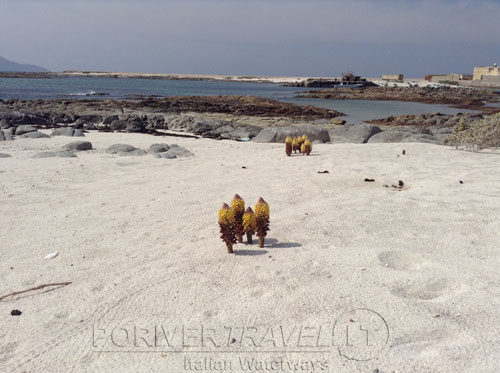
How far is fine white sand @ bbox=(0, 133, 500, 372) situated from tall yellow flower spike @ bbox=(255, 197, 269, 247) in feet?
0.53

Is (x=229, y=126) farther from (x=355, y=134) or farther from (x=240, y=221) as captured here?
(x=240, y=221)

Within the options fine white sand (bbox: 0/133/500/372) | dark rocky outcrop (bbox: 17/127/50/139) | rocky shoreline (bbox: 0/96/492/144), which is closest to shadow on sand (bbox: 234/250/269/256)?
fine white sand (bbox: 0/133/500/372)

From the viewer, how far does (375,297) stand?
3002 mm

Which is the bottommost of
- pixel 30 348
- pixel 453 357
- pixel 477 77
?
pixel 30 348

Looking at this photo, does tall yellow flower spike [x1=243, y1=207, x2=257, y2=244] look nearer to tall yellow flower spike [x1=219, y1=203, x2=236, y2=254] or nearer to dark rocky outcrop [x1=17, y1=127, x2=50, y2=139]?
tall yellow flower spike [x1=219, y1=203, x2=236, y2=254]

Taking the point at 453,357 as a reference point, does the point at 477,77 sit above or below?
above

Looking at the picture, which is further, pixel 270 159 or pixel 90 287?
pixel 270 159

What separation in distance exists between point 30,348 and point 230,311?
4.25ft

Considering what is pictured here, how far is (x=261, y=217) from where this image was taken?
381cm

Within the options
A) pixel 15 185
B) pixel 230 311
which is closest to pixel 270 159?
pixel 15 185

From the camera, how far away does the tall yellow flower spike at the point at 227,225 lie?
3.66 meters

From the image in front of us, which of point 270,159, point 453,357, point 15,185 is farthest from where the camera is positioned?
point 270,159

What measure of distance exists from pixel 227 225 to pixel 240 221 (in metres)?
0.19

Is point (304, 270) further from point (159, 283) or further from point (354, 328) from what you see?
point (159, 283)
